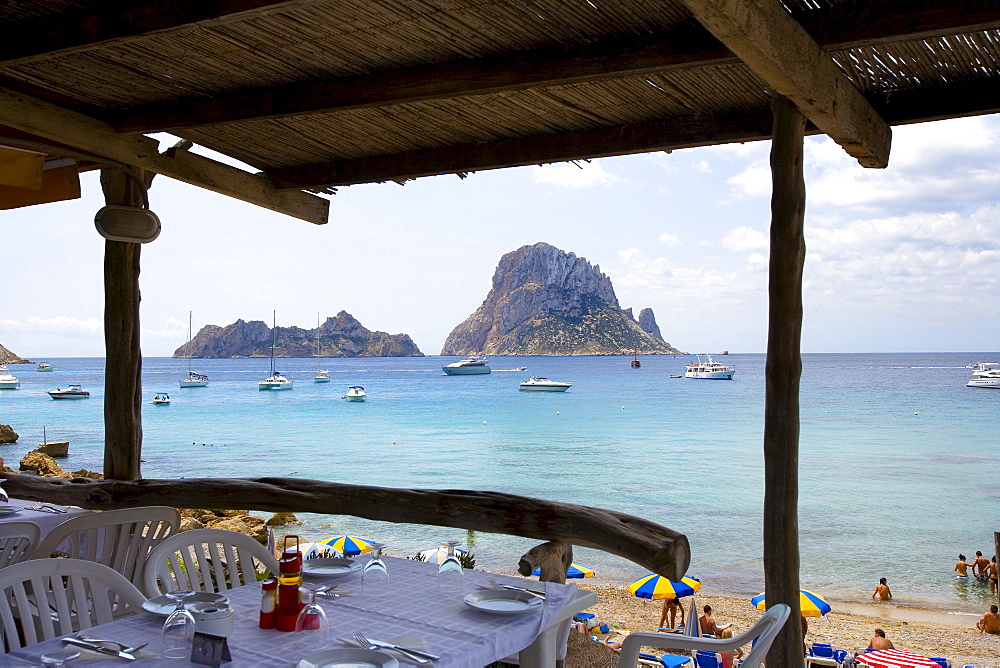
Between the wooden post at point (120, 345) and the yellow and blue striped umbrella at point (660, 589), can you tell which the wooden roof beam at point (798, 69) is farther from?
the yellow and blue striped umbrella at point (660, 589)

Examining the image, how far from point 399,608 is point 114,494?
2092 mm

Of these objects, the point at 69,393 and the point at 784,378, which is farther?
the point at 69,393

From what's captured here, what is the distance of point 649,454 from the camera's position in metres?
26.2

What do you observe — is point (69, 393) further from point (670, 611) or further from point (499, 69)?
point (499, 69)

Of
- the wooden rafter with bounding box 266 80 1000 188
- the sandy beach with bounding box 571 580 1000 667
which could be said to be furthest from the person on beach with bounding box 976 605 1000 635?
the wooden rafter with bounding box 266 80 1000 188

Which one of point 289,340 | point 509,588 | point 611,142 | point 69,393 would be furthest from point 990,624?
point 289,340

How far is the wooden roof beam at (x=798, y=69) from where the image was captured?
73.7 inches

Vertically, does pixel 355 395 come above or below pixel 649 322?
below

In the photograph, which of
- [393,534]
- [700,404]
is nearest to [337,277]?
[700,404]

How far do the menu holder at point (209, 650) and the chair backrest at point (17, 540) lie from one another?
4.30 feet

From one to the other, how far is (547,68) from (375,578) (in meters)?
1.69

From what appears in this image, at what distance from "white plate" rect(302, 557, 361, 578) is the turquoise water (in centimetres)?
1095

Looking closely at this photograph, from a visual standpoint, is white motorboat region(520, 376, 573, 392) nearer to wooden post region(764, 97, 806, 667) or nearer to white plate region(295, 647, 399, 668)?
wooden post region(764, 97, 806, 667)

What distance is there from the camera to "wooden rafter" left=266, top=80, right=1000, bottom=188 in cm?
289
